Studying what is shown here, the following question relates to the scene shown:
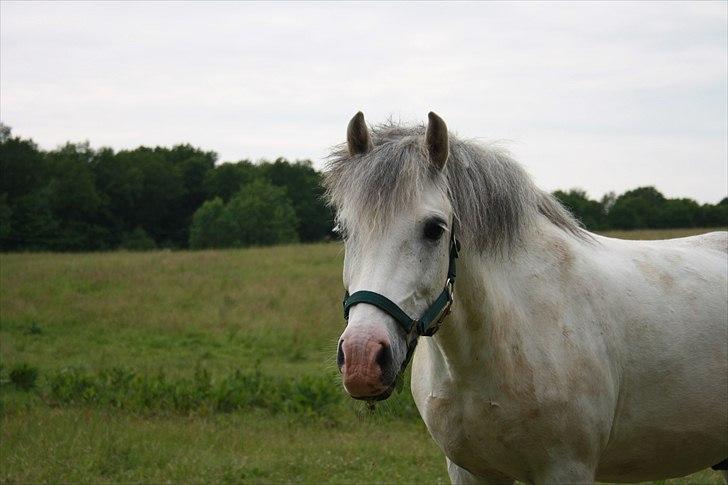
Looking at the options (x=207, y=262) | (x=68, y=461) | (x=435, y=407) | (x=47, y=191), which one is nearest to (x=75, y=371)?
(x=68, y=461)

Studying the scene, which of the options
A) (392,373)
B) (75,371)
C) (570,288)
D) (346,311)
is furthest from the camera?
(75,371)

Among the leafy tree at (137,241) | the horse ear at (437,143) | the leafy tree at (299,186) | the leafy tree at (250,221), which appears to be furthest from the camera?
the leafy tree at (250,221)

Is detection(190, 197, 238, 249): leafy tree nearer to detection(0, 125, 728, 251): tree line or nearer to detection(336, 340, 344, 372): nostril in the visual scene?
detection(0, 125, 728, 251): tree line

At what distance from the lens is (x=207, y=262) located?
74.9 ft

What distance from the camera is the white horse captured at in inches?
104

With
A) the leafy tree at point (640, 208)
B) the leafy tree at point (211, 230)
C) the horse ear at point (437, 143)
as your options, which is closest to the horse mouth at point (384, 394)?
the horse ear at point (437, 143)

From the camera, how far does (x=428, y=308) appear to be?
2650 mm

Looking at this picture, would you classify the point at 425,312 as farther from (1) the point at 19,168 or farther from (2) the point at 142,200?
(2) the point at 142,200

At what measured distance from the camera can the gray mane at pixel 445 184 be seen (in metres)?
2.68

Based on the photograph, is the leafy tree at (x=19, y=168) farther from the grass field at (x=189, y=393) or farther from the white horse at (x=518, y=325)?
the white horse at (x=518, y=325)

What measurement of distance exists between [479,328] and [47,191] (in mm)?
45903

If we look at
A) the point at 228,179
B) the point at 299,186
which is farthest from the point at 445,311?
the point at 228,179

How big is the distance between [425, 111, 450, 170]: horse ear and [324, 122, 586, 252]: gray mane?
0.03 metres

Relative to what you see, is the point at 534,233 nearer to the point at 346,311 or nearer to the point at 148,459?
the point at 346,311
